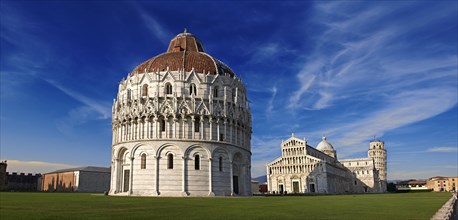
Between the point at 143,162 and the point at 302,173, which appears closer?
the point at 143,162

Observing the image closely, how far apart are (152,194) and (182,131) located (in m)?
9.11

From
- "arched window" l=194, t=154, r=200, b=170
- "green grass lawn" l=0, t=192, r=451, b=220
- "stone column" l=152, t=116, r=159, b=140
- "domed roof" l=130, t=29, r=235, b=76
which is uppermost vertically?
"domed roof" l=130, t=29, r=235, b=76

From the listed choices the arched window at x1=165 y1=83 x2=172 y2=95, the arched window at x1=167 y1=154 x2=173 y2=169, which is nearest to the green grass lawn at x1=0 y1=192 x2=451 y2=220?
the arched window at x1=167 y1=154 x2=173 y2=169

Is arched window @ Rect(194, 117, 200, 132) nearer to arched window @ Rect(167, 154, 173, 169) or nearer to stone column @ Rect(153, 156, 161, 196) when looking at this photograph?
arched window @ Rect(167, 154, 173, 169)

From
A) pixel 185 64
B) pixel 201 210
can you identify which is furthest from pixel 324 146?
pixel 201 210

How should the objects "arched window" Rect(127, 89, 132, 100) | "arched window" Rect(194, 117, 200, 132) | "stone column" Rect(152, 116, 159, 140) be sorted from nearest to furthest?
1. "stone column" Rect(152, 116, 159, 140)
2. "arched window" Rect(194, 117, 200, 132)
3. "arched window" Rect(127, 89, 132, 100)

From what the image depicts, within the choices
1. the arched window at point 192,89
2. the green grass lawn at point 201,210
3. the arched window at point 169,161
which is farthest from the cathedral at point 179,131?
the green grass lawn at point 201,210

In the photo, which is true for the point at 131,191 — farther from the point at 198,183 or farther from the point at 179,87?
the point at 179,87

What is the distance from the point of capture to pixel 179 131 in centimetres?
4975

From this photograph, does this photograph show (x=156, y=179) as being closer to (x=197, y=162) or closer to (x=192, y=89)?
(x=197, y=162)

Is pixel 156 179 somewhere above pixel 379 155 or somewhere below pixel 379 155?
below

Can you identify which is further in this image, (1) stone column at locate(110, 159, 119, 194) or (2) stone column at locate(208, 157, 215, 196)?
(1) stone column at locate(110, 159, 119, 194)

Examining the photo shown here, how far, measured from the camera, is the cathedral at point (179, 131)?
4888 cm

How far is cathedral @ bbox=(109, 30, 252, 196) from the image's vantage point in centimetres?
4888
